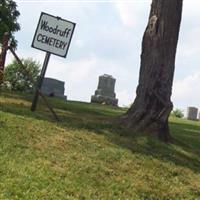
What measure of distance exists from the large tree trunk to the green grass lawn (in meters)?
0.44

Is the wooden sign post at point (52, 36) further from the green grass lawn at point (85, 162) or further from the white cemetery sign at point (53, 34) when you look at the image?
the green grass lawn at point (85, 162)

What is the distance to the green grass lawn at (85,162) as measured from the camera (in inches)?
337

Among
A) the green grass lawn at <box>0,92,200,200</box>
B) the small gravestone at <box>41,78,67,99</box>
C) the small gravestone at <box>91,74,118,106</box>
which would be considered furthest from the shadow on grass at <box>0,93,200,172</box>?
the small gravestone at <box>91,74,118,106</box>

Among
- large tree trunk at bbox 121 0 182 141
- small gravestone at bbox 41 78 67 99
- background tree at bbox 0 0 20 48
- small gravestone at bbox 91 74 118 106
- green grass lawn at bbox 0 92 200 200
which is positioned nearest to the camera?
green grass lawn at bbox 0 92 200 200

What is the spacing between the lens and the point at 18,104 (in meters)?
13.3

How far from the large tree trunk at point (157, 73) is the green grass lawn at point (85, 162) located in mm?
443

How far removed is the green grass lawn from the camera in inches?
337

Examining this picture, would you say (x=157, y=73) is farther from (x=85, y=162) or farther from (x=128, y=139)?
(x=85, y=162)

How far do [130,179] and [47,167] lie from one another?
1323mm

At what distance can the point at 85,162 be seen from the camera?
9.75 meters

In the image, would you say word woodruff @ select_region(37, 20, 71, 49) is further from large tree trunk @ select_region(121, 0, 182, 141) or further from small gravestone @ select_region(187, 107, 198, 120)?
small gravestone @ select_region(187, 107, 198, 120)

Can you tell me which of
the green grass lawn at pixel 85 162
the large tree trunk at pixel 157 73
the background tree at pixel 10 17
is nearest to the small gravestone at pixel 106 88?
the background tree at pixel 10 17

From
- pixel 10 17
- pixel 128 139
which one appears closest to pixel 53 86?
pixel 10 17

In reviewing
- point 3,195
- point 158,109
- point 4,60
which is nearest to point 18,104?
point 4,60
